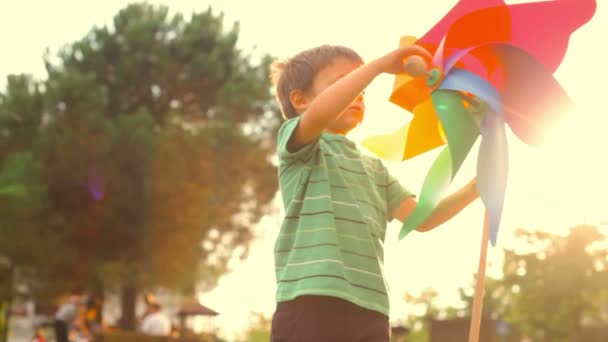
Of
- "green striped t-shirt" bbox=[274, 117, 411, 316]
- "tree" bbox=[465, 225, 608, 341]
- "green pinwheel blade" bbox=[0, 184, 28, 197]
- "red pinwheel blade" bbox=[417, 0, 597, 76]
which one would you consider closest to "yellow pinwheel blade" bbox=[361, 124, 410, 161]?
"green striped t-shirt" bbox=[274, 117, 411, 316]

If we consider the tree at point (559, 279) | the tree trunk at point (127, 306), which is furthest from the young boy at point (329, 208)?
the tree at point (559, 279)

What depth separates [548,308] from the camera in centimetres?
2562

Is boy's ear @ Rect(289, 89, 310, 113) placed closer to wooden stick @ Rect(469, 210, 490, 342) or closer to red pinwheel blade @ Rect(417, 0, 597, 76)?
red pinwheel blade @ Rect(417, 0, 597, 76)

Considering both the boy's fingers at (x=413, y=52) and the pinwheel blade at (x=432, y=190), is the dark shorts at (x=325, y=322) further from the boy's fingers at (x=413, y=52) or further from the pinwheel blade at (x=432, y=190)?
the boy's fingers at (x=413, y=52)

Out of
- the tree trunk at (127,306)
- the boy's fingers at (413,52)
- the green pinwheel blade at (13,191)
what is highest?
the green pinwheel blade at (13,191)

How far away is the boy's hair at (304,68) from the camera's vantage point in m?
2.59

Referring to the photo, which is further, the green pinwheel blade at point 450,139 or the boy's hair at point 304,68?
the boy's hair at point 304,68

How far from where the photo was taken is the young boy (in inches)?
91.2

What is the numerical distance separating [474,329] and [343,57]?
84 centimetres

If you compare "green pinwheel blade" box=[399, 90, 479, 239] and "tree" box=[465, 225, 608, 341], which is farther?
"tree" box=[465, 225, 608, 341]

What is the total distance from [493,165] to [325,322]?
1.94 feet

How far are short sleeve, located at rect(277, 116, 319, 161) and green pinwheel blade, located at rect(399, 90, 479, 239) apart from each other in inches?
12.5

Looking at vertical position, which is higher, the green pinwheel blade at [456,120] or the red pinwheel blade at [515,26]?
the red pinwheel blade at [515,26]

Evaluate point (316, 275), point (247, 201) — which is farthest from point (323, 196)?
point (247, 201)
